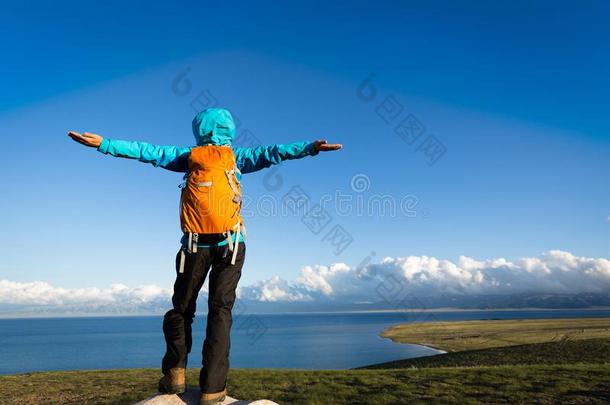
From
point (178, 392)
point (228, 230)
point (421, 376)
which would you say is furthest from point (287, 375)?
point (228, 230)

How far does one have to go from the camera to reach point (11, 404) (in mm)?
16016

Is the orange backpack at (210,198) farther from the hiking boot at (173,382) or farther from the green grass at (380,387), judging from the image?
the green grass at (380,387)

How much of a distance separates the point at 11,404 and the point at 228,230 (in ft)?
49.3

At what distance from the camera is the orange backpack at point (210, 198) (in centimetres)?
623

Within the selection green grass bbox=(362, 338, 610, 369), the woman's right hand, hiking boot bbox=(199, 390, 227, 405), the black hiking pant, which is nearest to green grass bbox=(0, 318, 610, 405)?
hiking boot bbox=(199, 390, 227, 405)

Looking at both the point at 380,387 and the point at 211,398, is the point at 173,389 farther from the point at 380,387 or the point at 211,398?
the point at 380,387

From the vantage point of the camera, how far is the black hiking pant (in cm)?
618

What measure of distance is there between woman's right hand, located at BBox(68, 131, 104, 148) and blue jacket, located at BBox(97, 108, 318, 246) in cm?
53

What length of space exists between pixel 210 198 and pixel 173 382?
2.75m

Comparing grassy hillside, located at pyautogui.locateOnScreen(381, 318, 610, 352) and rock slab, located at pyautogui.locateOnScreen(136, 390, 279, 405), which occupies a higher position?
rock slab, located at pyautogui.locateOnScreen(136, 390, 279, 405)

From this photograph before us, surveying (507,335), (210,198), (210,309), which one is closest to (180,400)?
(210,309)

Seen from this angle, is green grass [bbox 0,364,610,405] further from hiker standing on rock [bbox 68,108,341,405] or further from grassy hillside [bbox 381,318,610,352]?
grassy hillside [bbox 381,318,610,352]

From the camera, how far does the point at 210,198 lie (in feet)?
20.5

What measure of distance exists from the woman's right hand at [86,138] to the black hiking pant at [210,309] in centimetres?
196
